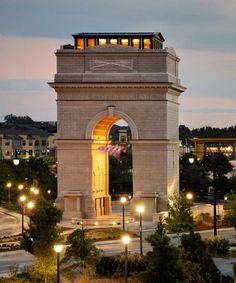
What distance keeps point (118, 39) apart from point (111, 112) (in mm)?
5841

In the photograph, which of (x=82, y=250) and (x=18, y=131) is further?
(x=18, y=131)

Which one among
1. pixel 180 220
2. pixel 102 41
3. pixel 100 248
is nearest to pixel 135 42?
pixel 102 41

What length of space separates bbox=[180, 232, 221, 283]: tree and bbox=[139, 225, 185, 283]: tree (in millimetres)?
1213

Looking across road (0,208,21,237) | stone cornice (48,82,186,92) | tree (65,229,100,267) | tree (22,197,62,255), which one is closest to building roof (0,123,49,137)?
road (0,208,21,237)

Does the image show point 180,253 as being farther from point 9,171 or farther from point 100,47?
point 9,171

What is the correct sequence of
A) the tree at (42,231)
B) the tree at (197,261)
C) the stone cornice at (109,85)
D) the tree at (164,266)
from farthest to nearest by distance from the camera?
the stone cornice at (109,85)
the tree at (42,231)
the tree at (197,261)
the tree at (164,266)

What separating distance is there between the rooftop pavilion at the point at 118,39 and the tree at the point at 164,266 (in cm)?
3152

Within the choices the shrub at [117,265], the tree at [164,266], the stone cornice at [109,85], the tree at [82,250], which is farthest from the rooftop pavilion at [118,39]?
the tree at [164,266]

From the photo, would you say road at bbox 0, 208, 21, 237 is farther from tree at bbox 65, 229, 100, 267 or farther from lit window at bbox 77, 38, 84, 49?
tree at bbox 65, 229, 100, 267

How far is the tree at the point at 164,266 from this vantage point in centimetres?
3441

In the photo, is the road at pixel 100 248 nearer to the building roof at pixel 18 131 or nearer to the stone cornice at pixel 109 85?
the stone cornice at pixel 109 85

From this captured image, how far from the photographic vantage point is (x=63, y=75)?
6259 centimetres

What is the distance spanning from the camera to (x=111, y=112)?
A: 6241 cm

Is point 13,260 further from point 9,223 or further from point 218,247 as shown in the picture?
point 9,223
